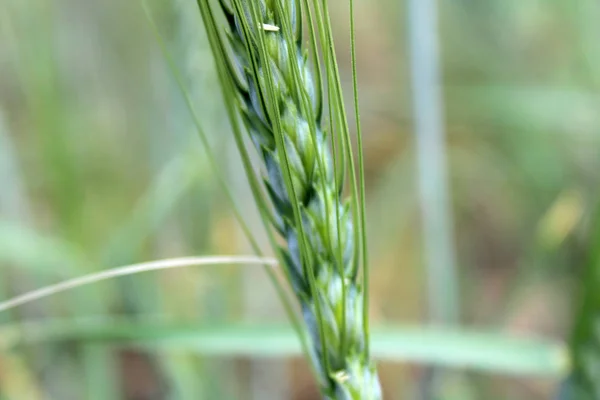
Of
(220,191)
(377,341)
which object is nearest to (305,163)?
(377,341)

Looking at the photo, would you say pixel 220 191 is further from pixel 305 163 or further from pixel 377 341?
pixel 305 163

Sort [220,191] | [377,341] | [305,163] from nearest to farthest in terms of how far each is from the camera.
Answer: [305,163], [377,341], [220,191]

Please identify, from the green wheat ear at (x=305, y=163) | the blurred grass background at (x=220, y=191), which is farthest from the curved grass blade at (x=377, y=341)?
the green wheat ear at (x=305, y=163)

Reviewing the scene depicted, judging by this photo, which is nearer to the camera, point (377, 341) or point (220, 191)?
point (377, 341)

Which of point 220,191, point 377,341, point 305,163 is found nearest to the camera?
point 305,163

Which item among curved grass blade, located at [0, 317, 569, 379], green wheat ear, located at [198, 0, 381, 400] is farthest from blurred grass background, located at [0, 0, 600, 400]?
green wheat ear, located at [198, 0, 381, 400]

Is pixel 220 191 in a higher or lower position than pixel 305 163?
lower

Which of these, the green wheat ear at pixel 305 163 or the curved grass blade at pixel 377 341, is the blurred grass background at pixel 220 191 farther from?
the green wheat ear at pixel 305 163

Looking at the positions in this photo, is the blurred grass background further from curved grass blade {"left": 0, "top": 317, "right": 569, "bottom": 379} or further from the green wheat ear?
the green wheat ear
